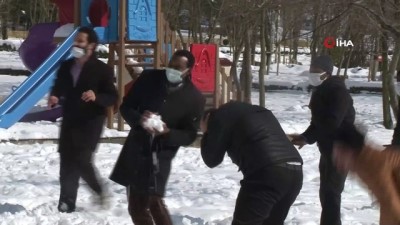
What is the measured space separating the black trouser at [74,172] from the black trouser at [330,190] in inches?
77.0

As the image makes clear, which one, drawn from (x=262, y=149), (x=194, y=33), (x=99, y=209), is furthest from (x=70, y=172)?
(x=194, y=33)

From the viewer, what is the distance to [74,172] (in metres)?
6.93

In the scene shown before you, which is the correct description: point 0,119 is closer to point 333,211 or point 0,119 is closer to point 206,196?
point 206,196

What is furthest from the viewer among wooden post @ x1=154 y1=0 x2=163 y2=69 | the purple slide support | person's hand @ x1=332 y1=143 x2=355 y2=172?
the purple slide support

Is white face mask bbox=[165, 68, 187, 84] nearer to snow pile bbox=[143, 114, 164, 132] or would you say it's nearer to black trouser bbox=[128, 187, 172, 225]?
snow pile bbox=[143, 114, 164, 132]

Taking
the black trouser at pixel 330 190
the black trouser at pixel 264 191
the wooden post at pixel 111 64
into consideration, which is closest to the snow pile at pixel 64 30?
the wooden post at pixel 111 64

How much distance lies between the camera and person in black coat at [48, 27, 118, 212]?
22.3 ft

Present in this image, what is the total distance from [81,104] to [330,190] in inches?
85.6

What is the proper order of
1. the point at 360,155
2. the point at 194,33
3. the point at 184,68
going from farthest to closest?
the point at 194,33, the point at 184,68, the point at 360,155

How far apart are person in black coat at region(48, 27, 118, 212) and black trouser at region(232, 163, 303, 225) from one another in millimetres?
2270

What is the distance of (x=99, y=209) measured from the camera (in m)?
7.34

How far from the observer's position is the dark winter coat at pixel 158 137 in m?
5.70

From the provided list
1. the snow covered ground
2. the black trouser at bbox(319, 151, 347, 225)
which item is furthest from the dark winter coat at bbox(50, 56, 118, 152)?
the black trouser at bbox(319, 151, 347, 225)

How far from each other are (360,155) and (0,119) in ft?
33.5
